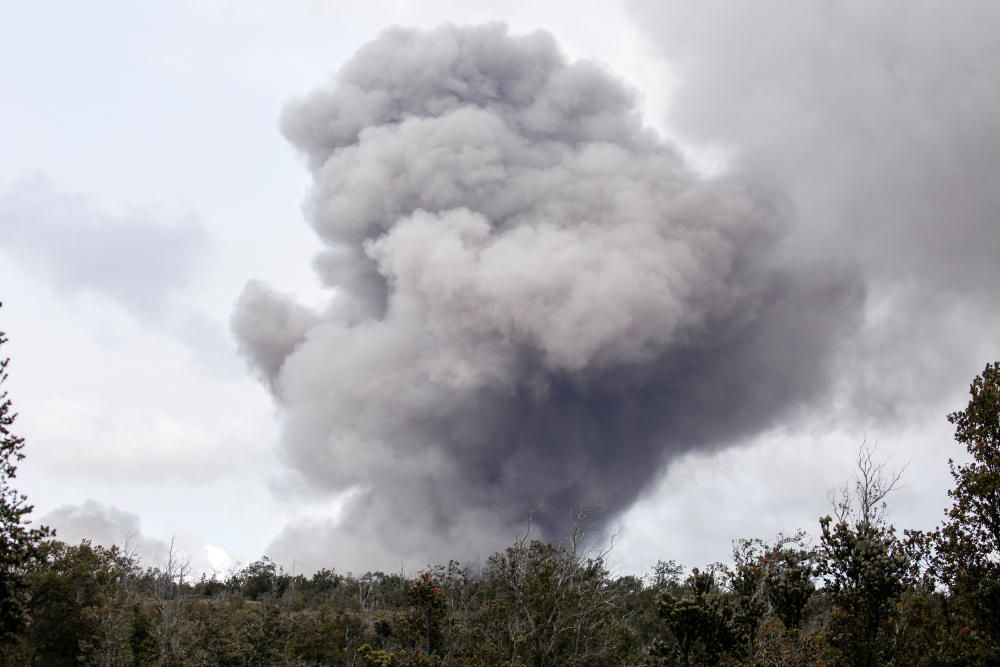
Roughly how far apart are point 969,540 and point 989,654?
222 cm

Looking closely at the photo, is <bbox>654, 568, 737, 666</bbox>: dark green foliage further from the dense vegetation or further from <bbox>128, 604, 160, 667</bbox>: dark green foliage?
<bbox>128, 604, 160, 667</bbox>: dark green foliage

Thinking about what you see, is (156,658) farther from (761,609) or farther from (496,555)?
(761,609)

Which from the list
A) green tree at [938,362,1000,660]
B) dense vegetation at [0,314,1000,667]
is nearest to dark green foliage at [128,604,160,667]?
dense vegetation at [0,314,1000,667]

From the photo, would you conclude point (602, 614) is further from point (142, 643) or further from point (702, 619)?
point (142, 643)

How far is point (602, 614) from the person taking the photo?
87.5 ft

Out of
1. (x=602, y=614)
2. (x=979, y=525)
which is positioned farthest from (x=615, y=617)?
(x=979, y=525)

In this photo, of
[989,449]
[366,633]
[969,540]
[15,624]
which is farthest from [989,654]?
[366,633]

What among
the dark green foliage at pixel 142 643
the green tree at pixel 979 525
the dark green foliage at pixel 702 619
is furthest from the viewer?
the dark green foliage at pixel 142 643

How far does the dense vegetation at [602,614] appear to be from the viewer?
16.1m

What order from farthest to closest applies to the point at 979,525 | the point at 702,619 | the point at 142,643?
the point at 142,643, the point at 702,619, the point at 979,525

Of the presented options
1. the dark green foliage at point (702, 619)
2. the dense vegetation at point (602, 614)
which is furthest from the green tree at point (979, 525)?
the dark green foliage at point (702, 619)

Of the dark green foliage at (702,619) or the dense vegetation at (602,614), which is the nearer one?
the dense vegetation at (602,614)

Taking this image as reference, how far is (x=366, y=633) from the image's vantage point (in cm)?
4794

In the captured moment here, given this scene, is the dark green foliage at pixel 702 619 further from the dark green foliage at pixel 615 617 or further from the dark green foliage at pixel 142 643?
the dark green foliage at pixel 142 643
